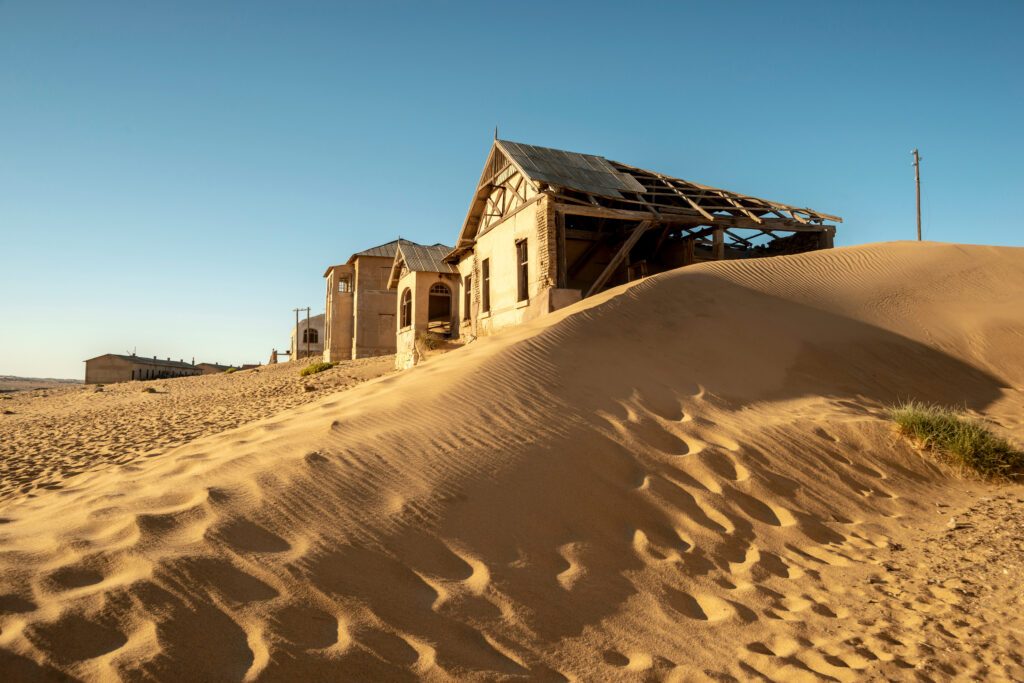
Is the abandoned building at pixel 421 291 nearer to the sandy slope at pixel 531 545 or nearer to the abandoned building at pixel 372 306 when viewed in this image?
the abandoned building at pixel 372 306

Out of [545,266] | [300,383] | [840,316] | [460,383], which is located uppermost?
[545,266]

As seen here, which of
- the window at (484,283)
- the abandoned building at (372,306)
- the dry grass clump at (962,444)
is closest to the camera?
the dry grass clump at (962,444)

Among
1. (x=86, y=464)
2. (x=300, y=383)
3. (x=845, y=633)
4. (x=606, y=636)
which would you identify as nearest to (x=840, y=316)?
(x=845, y=633)

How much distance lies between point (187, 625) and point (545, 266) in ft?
36.2

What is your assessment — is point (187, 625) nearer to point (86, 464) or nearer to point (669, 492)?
point (669, 492)

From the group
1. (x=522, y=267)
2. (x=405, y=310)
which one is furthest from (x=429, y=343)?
(x=405, y=310)

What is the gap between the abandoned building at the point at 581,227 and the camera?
43.9 ft

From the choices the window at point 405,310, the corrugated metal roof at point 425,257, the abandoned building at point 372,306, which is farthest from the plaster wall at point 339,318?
the window at point 405,310

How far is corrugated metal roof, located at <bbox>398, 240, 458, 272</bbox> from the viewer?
2091 centimetres

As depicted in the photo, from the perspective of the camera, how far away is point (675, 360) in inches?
295

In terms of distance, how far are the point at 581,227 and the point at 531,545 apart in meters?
13.1

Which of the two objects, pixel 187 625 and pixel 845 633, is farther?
pixel 845 633

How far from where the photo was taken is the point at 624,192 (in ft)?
48.7

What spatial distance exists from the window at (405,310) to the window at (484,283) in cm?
534
